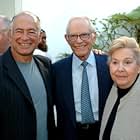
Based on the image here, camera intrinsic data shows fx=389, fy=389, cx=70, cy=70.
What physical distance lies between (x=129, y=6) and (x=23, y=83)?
4.59 m

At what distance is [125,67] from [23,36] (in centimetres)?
75

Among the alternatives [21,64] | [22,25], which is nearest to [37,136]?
[21,64]

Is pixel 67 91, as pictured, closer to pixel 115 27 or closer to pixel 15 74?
pixel 15 74

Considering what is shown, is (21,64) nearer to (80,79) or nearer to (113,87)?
(80,79)

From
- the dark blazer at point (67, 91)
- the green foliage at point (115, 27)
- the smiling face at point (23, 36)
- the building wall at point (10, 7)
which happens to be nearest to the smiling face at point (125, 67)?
the dark blazer at point (67, 91)

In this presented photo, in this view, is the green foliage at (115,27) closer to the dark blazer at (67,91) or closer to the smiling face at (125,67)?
the dark blazer at (67,91)

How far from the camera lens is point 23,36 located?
2.73 meters

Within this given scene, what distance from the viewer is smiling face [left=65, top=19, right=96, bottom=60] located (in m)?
2.94

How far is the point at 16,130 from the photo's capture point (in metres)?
2.62

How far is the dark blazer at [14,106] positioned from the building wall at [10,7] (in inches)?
163

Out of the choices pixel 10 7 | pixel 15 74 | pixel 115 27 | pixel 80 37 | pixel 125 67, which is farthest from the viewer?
pixel 10 7

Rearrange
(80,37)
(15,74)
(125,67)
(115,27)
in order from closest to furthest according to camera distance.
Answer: (125,67), (15,74), (80,37), (115,27)

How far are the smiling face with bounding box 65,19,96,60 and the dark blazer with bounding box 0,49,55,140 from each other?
494 mm

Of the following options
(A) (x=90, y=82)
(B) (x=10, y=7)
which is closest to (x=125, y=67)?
(A) (x=90, y=82)
